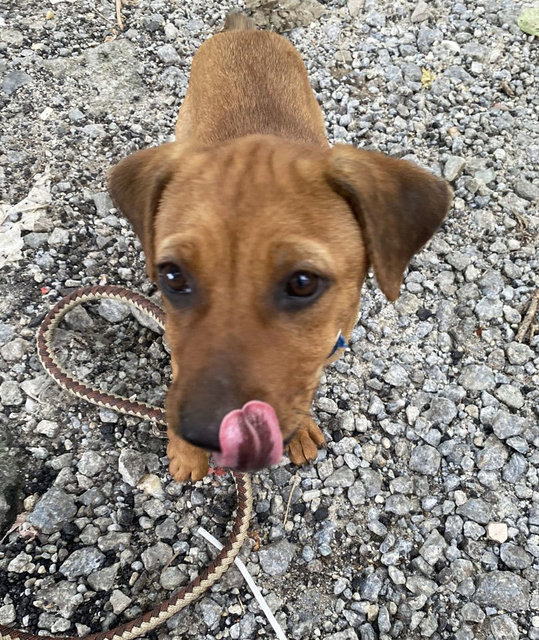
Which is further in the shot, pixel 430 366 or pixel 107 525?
pixel 430 366

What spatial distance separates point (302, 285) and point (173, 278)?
0.64m

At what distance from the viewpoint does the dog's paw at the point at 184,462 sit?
13.1ft

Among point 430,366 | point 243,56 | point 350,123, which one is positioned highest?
point 243,56

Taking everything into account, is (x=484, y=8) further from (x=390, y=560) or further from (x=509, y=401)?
(x=390, y=560)

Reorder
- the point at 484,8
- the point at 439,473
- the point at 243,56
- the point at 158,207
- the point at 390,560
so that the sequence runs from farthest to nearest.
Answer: the point at 484,8 → the point at 243,56 → the point at 439,473 → the point at 390,560 → the point at 158,207

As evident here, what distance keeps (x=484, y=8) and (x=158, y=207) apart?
5.98 m

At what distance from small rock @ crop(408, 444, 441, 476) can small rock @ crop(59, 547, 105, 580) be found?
7.27ft

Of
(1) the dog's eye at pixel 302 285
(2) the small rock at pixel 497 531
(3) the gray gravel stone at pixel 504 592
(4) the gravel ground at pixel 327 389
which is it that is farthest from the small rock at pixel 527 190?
(1) the dog's eye at pixel 302 285

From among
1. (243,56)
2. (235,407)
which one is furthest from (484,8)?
(235,407)

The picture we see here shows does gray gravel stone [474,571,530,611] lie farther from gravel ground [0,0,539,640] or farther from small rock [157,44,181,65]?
small rock [157,44,181,65]

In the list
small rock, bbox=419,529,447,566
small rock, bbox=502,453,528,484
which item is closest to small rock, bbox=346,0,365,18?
small rock, bbox=502,453,528,484

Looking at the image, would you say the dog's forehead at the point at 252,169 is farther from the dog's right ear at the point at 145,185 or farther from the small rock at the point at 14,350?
the small rock at the point at 14,350

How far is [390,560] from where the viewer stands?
3959 mm

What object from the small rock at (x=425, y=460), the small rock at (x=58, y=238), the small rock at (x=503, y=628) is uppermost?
the small rock at (x=58, y=238)
